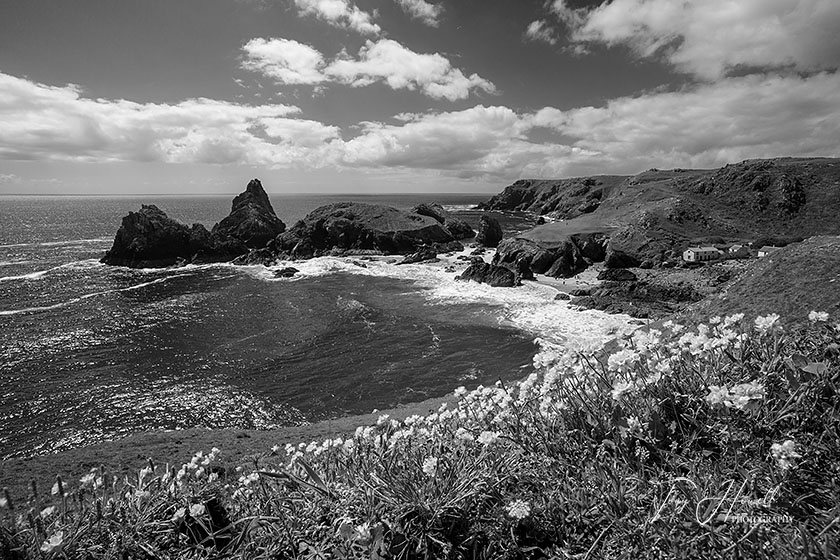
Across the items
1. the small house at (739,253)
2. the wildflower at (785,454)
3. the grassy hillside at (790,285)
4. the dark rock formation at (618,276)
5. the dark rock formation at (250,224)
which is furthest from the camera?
the dark rock formation at (250,224)

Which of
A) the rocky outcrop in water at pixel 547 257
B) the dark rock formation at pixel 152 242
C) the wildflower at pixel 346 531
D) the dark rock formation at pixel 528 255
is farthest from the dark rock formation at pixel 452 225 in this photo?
the wildflower at pixel 346 531

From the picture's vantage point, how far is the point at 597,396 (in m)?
3.41

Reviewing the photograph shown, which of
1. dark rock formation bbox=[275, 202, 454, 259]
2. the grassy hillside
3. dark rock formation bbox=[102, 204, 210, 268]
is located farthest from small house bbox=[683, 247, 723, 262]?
dark rock formation bbox=[102, 204, 210, 268]

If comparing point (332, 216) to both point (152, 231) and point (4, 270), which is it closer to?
point (152, 231)

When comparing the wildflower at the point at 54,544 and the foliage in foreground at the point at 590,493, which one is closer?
the foliage in foreground at the point at 590,493

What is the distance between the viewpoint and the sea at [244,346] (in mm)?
21953

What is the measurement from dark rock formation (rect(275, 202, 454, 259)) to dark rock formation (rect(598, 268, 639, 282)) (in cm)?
3357

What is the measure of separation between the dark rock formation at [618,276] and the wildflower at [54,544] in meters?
48.6

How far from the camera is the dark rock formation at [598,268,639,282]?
45634 millimetres

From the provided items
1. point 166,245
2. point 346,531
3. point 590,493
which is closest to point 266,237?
point 166,245

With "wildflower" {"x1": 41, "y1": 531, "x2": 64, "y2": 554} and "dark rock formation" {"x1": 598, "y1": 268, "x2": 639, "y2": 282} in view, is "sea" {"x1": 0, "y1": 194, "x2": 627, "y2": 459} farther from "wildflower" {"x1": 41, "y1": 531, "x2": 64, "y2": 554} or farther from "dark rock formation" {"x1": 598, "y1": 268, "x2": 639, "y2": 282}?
"dark rock formation" {"x1": 598, "y1": 268, "x2": 639, "y2": 282}

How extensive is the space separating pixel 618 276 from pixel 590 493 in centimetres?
4803

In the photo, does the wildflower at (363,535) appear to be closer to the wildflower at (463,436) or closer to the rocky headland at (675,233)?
the wildflower at (463,436)

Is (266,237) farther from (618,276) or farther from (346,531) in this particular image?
(346,531)
